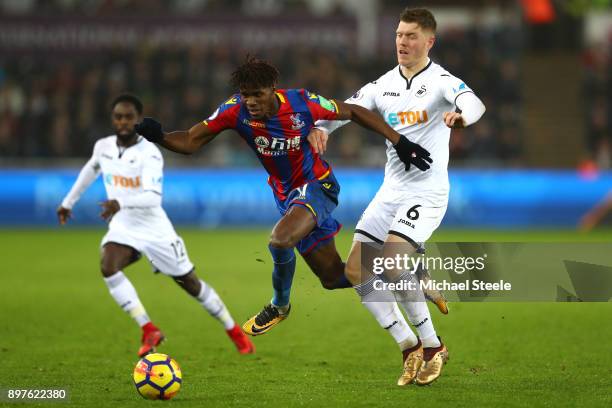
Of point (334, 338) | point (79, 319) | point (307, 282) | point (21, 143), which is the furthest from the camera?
point (21, 143)

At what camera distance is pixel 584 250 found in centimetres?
865

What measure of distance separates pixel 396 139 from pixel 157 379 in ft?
7.74

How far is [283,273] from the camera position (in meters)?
8.26

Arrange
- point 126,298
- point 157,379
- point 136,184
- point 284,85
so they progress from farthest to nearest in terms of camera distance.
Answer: point 284,85 → point 136,184 → point 126,298 → point 157,379

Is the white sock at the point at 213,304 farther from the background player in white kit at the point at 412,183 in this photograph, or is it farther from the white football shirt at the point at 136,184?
the background player in white kit at the point at 412,183

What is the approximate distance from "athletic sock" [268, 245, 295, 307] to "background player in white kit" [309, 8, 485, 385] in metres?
0.50

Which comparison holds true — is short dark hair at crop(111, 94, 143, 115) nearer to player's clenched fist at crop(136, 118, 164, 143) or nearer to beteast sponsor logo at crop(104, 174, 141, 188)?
beteast sponsor logo at crop(104, 174, 141, 188)

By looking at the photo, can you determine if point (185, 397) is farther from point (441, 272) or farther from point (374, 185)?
point (374, 185)

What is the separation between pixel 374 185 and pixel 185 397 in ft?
43.8

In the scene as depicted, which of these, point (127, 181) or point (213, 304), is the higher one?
point (127, 181)

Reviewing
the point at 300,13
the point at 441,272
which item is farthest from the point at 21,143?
the point at 441,272

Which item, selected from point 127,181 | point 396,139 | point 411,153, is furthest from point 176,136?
point 127,181

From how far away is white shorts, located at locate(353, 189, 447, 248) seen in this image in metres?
7.85

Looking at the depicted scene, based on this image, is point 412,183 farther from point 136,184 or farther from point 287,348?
point 136,184
